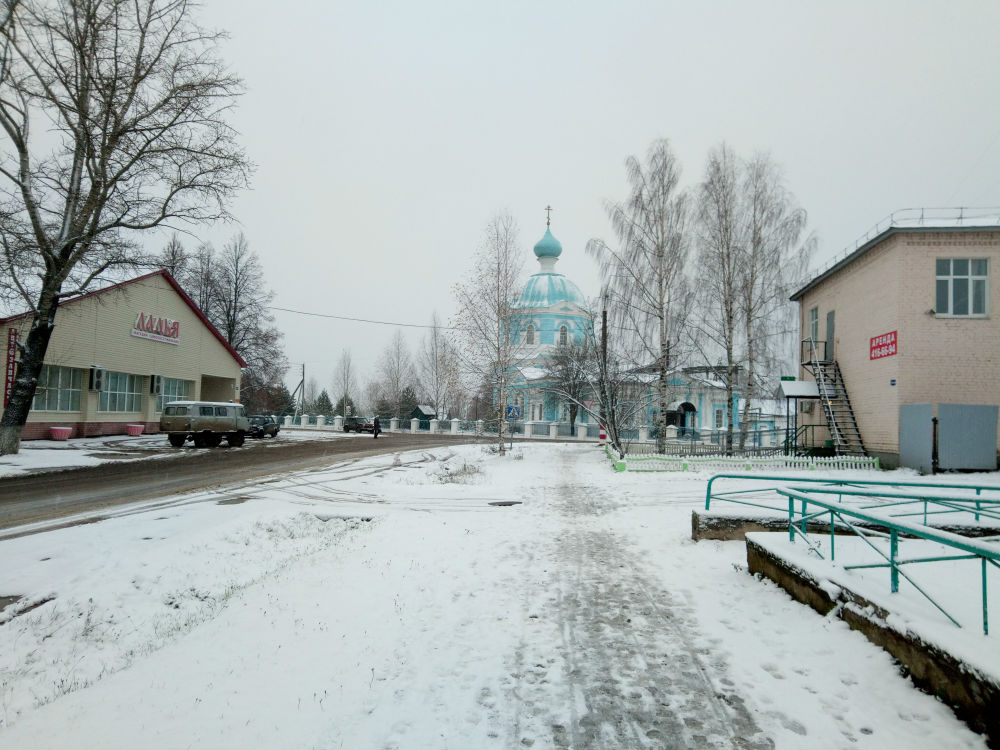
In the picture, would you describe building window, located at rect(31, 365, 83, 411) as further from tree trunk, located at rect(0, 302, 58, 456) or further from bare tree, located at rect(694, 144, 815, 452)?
bare tree, located at rect(694, 144, 815, 452)

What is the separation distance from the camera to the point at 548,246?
170 feet

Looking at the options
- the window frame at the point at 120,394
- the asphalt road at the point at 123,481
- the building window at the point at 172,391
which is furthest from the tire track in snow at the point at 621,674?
the building window at the point at 172,391

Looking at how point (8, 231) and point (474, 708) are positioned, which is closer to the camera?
point (474, 708)

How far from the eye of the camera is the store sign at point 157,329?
101 ft

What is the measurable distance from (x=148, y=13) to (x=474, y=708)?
22781 millimetres

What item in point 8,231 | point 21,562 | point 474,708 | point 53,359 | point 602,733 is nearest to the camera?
point 602,733

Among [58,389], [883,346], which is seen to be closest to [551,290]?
[883,346]

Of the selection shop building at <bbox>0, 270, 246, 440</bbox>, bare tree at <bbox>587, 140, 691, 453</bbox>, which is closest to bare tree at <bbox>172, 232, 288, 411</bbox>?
shop building at <bbox>0, 270, 246, 440</bbox>

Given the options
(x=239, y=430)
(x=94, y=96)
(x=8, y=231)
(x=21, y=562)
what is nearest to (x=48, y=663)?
(x=21, y=562)

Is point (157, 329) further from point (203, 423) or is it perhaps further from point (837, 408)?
point (837, 408)

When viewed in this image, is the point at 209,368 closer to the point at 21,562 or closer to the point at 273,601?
the point at 21,562

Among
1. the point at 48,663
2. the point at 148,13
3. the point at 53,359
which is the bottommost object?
the point at 48,663

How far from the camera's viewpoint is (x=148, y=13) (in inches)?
720

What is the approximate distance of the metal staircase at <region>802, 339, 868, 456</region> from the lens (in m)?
20.2
